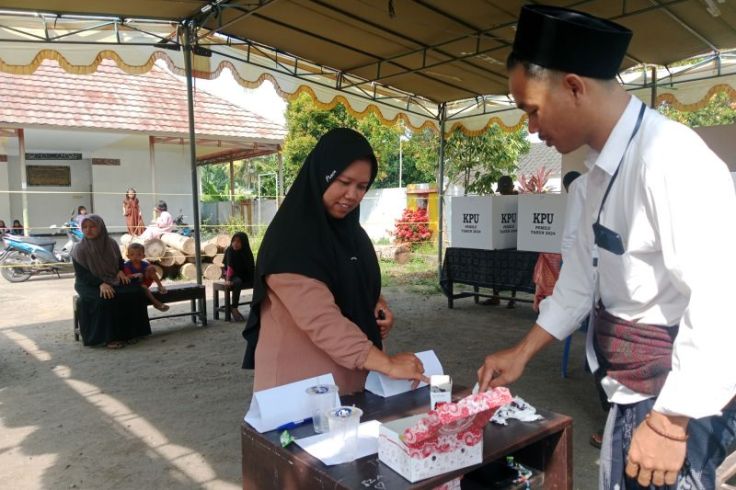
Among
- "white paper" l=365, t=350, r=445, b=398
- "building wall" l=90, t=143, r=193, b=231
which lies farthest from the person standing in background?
"white paper" l=365, t=350, r=445, b=398

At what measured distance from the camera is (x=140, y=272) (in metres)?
6.18

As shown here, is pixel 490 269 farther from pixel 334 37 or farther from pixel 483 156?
pixel 483 156

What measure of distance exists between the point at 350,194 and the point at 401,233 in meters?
12.8

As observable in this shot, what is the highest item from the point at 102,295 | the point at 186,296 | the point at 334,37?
the point at 334,37

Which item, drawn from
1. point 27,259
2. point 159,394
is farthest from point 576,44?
point 27,259

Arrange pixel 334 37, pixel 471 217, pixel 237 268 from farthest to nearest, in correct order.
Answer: pixel 237 268
pixel 471 217
pixel 334 37

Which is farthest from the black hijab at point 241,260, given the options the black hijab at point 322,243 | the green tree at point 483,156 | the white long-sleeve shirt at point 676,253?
the green tree at point 483,156

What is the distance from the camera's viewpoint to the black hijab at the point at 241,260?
6.85 m

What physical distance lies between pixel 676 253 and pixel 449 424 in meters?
0.56

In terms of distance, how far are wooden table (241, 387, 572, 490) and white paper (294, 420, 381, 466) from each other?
0.7 inches

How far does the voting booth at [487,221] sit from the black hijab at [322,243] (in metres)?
4.87

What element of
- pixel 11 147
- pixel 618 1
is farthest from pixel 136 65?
pixel 11 147

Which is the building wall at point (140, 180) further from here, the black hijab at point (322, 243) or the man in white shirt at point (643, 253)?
the man in white shirt at point (643, 253)

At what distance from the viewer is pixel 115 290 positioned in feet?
19.0
